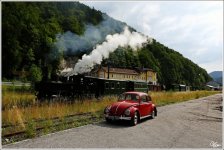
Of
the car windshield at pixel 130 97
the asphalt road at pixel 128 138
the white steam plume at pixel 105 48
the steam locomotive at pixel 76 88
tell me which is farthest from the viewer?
the white steam plume at pixel 105 48

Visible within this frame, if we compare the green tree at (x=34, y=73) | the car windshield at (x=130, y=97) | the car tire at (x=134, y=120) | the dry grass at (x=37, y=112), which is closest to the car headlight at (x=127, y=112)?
the car tire at (x=134, y=120)

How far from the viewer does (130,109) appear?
14.6 meters

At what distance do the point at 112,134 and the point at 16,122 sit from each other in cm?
488

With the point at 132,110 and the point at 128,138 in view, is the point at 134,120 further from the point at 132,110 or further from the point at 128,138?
the point at 128,138

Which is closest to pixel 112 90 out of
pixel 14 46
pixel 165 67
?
pixel 14 46

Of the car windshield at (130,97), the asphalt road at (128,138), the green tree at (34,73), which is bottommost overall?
the asphalt road at (128,138)

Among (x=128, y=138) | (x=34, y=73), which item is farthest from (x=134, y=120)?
(x=34, y=73)

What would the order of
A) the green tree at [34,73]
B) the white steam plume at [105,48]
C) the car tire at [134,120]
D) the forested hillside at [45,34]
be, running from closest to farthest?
the car tire at [134,120] < the white steam plume at [105,48] < the forested hillside at [45,34] < the green tree at [34,73]

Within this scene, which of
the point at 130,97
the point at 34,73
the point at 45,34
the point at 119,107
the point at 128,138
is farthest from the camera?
the point at 45,34

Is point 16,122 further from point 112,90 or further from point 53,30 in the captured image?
point 53,30

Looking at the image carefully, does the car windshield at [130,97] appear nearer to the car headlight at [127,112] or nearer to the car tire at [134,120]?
the car tire at [134,120]

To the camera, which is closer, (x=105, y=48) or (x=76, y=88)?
(x=76, y=88)

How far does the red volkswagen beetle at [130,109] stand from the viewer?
1442 cm

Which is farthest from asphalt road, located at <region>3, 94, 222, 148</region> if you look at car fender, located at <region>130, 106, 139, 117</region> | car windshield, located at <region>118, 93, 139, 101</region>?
car windshield, located at <region>118, 93, 139, 101</region>
